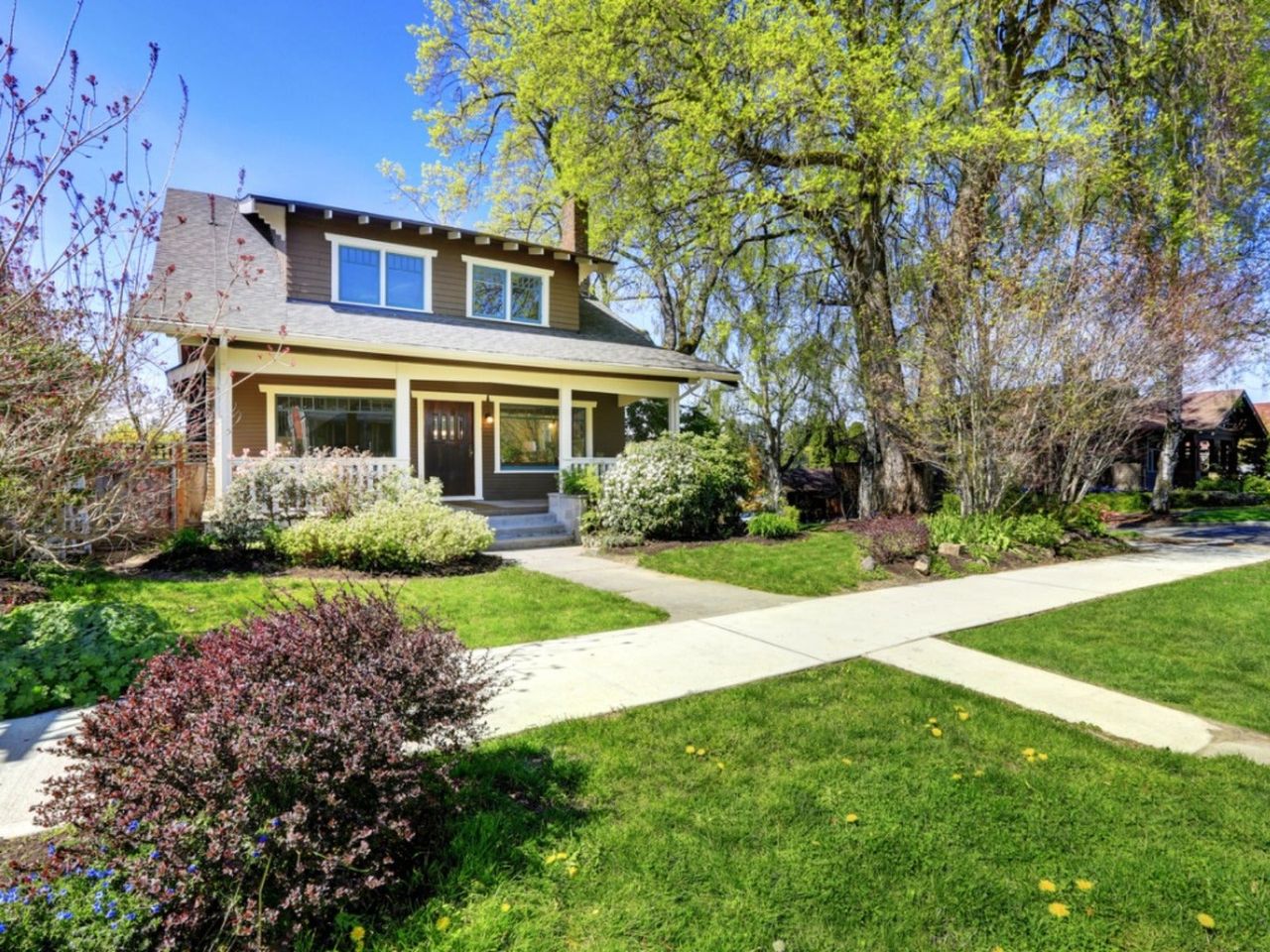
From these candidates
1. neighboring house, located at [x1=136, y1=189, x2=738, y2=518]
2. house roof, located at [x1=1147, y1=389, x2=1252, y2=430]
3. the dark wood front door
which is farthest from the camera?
house roof, located at [x1=1147, y1=389, x2=1252, y2=430]

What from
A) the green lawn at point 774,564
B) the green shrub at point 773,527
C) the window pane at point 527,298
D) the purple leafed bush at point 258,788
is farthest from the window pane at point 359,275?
the purple leafed bush at point 258,788

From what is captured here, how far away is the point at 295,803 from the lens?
2223 millimetres

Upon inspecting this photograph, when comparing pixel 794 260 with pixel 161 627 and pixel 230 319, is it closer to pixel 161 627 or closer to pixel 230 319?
pixel 230 319

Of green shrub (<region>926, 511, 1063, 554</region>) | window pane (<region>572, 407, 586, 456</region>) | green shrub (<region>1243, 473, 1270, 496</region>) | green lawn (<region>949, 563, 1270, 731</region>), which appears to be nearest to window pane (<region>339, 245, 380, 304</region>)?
window pane (<region>572, 407, 586, 456</region>)

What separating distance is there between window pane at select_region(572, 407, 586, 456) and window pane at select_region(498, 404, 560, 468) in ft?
1.63

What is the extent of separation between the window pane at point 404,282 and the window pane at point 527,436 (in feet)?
10.0

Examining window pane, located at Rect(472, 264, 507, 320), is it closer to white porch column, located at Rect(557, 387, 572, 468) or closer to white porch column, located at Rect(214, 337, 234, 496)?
white porch column, located at Rect(557, 387, 572, 468)

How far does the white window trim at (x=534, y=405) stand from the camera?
50.2 feet

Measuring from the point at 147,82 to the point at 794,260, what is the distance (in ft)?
57.6

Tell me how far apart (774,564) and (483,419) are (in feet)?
27.4

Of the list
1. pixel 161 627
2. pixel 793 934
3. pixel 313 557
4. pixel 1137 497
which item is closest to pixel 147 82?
pixel 161 627

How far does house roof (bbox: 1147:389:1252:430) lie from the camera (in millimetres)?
27078

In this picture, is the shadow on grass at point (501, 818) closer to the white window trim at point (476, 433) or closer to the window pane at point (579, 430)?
the white window trim at point (476, 433)

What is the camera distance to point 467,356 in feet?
39.5
